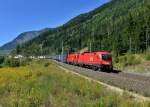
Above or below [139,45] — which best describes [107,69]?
below

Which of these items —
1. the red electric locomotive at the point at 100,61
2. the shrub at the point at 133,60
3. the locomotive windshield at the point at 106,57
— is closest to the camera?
the red electric locomotive at the point at 100,61

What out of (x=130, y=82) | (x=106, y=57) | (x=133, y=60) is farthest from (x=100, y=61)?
(x=130, y=82)

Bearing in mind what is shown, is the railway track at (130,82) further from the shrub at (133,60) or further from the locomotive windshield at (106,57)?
the shrub at (133,60)

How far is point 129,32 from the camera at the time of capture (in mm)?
92938

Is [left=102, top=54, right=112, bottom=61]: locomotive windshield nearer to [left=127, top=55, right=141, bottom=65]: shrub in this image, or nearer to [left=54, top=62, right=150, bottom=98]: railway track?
[left=127, top=55, right=141, bottom=65]: shrub

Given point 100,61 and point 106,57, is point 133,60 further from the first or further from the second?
point 100,61

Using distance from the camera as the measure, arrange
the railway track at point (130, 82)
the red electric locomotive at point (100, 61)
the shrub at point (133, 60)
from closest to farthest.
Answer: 1. the railway track at point (130, 82)
2. the red electric locomotive at point (100, 61)
3. the shrub at point (133, 60)

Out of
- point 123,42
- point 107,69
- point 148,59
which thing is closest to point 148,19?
point 123,42

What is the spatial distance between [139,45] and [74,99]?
80.1 m

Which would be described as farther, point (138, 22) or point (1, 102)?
point (138, 22)

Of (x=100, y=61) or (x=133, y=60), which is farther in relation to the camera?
(x=133, y=60)

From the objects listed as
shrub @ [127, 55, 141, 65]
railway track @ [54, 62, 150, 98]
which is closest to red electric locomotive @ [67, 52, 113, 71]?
shrub @ [127, 55, 141, 65]

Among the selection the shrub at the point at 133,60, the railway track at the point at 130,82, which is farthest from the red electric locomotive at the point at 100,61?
the railway track at the point at 130,82

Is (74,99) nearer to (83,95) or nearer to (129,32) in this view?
(83,95)
